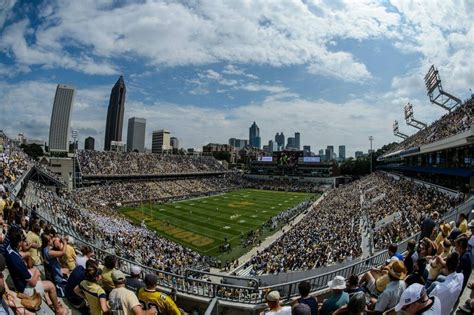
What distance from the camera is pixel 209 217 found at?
46.3 meters

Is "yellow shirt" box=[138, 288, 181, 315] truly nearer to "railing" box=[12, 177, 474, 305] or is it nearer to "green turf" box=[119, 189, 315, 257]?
"railing" box=[12, 177, 474, 305]

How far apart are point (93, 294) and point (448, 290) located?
5.12 m

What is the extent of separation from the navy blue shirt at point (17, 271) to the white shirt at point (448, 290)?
236 inches

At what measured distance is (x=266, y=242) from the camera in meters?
33.5

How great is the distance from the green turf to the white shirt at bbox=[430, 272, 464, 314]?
26949 mm

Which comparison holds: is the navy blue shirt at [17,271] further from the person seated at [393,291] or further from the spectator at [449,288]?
the spectator at [449,288]

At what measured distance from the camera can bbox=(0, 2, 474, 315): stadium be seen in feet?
15.4

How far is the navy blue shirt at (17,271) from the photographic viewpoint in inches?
191

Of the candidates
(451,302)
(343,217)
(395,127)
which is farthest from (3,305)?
(395,127)

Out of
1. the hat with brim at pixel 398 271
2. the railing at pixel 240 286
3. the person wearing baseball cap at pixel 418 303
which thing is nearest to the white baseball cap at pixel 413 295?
the person wearing baseball cap at pixel 418 303

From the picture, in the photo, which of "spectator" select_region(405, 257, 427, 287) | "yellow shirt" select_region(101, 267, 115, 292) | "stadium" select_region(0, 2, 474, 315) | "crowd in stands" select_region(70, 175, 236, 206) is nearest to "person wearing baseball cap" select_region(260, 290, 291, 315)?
"stadium" select_region(0, 2, 474, 315)

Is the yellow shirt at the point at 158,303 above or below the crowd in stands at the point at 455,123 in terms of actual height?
below

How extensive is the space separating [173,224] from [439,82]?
48724 mm

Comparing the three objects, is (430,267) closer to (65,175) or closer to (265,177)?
(65,175)
